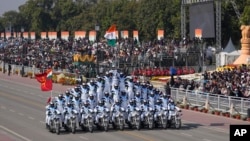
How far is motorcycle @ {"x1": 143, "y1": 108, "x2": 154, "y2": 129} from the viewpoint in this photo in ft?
104

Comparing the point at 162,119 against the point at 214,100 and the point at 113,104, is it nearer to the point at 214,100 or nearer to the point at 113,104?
the point at 113,104

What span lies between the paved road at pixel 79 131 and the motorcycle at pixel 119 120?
13.8 inches

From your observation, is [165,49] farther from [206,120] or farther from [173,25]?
[173,25]

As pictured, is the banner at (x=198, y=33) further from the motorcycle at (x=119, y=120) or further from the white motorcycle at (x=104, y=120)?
the white motorcycle at (x=104, y=120)

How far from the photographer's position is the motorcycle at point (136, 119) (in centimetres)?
3153

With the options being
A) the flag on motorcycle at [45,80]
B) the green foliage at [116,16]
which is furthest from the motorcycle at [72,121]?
the green foliage at [116,16]

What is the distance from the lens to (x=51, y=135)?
3075cm

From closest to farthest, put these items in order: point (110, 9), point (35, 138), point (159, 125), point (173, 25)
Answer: point (35, 138), point (159, 125), point (173, 25), point (110, 9)

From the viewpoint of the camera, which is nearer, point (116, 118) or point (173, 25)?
point (116, 118)

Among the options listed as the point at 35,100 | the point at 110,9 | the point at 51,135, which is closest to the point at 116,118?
the point at 51,135

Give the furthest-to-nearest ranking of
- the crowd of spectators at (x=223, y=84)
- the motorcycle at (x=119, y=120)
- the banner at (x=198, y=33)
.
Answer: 1. the banner at (x=198, y=33)
2. the crowd of spectators at (x=223, y=84)
3. the motorcycle at (x=119, y=120)

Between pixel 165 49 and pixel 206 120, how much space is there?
2955cm

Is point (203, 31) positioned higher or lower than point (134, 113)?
higher

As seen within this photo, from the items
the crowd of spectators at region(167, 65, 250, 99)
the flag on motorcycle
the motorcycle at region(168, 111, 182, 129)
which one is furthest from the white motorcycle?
the crowd of spectators at region(167, 65, 250, 99)
